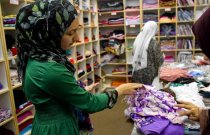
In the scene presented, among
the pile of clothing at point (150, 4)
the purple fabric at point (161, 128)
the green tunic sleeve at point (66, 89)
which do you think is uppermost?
the pile of clothing at point (150, 4)

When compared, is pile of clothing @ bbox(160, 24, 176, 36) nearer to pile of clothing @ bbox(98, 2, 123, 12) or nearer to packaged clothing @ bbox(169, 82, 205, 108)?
pile of clothing @ bbox(98, 2, 123, 12)

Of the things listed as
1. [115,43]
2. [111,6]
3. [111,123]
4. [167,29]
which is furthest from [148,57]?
[111,6]

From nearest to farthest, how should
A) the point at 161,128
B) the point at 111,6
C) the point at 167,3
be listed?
the point at 161,128
the point at 167,3
the point at 111,6

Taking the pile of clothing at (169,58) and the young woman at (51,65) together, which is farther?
the pile of clothing at (169,58)

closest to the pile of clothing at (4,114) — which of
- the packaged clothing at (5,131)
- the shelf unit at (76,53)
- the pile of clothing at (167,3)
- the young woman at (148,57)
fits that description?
the shelf unit at (76,53)

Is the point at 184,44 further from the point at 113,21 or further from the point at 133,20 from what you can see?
the point at 113,21

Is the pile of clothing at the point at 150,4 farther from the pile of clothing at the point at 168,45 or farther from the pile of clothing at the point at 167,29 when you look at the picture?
the pile of clothing at the point at 168,45

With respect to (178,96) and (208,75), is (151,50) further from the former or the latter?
(178,96)

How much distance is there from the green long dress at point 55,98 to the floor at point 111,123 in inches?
73.2

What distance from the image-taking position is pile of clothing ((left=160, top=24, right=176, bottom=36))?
4.69m

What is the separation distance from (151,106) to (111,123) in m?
1.89

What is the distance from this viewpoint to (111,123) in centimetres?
361

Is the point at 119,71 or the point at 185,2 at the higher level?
the point at 185,2

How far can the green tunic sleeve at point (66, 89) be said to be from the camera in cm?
109
